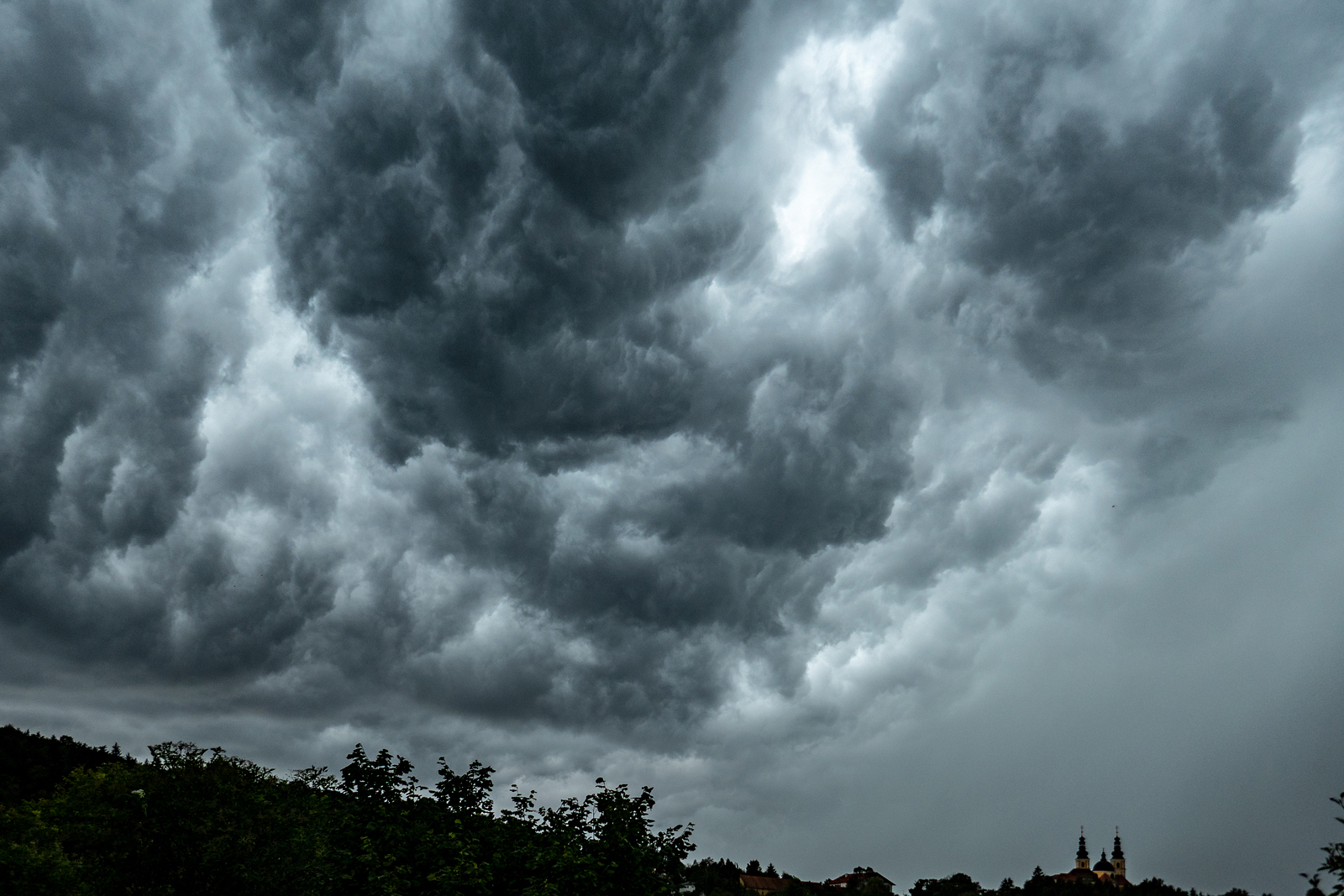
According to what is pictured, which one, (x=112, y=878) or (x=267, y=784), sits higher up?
(x=267, y=784)

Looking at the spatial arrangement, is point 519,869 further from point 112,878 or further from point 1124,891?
point 1124,891

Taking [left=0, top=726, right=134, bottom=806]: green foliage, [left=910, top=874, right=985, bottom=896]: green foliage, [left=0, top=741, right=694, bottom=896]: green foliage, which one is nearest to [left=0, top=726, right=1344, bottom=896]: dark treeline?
[left=0, top=741, right=694, bottom=896]: green foliage

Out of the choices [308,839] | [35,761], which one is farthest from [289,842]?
[35,761]

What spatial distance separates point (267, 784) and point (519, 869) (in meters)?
18.4

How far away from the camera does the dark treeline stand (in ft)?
172

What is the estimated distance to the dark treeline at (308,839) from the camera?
172ft

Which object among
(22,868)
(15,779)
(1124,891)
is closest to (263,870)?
(22,868)

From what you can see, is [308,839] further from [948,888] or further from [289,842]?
[948,888]

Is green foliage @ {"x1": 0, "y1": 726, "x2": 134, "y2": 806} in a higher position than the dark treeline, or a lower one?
higher

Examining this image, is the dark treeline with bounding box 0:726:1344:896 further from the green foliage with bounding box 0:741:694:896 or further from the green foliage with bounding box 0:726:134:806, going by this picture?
the green foliage with bounding box 0:726:134:806

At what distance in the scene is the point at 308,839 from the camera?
5812cm

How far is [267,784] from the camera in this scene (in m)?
63.8

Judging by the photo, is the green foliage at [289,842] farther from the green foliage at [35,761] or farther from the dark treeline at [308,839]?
the green foliage at [35,761]

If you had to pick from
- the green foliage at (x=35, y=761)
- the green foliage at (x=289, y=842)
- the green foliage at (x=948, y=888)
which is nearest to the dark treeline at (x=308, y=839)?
A: the green foliage at (x=289, y=842)
